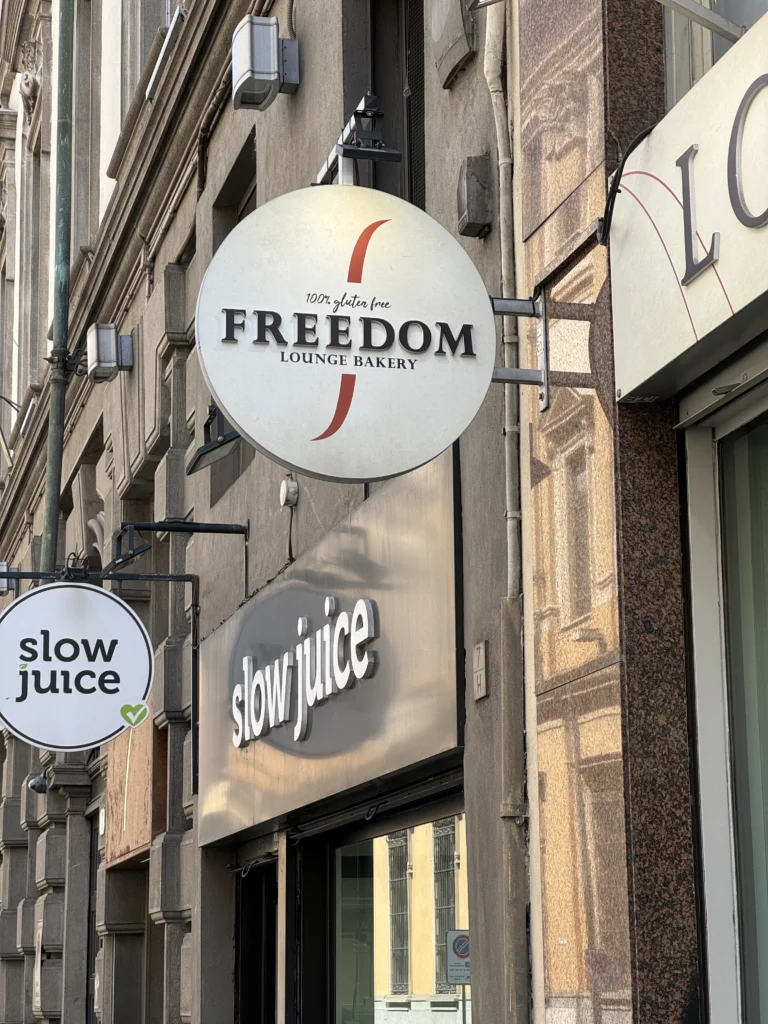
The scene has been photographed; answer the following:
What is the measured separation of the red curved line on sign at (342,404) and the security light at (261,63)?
4442 mm

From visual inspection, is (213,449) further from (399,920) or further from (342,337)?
(342,337)

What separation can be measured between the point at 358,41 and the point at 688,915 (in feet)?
16.6

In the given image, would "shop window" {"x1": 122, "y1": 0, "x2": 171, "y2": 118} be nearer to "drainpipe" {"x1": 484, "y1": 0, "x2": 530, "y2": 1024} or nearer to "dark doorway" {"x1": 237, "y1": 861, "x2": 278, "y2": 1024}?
"dark doorway" {"x1": 237, "y1": 861, "x2": 278, "y2": 1024}

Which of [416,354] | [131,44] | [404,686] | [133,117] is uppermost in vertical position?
[131,44]

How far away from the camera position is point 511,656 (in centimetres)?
591

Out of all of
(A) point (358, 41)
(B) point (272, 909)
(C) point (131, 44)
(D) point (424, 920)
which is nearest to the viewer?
(D) point (424, 920)

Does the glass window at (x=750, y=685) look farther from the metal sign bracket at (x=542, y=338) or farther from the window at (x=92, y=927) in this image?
the window at (x=92, y=927)

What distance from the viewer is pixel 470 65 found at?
6742mm

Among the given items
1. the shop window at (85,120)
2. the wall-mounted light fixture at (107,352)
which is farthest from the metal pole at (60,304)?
the shop window at (85,120)

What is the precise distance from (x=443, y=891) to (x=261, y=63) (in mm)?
4681

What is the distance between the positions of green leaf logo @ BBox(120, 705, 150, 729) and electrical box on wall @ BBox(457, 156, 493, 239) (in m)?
5.11

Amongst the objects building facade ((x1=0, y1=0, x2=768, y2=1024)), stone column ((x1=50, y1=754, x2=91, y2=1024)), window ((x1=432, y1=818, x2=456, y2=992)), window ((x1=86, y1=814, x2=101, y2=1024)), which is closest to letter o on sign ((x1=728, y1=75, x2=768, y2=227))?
building facade ((x1=0, y1=0, x2=768, y2=1024))

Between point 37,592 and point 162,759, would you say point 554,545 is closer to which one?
point 37,592

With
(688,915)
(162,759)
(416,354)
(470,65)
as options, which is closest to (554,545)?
(416,354)
